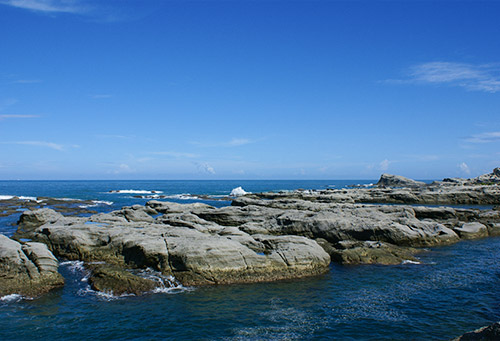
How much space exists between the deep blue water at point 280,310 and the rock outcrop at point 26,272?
0.76 metres

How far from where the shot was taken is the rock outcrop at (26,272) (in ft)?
61.1

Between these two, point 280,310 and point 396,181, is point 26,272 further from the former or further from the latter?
point 396,181

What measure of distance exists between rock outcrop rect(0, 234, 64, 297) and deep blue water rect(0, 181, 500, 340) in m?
0.76

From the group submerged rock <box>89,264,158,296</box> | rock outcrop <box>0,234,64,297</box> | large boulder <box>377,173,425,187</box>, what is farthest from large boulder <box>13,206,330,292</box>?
large boulder <box>377,173,425,187</box>

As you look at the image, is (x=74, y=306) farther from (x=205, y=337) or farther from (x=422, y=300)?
(x=422, y=300)

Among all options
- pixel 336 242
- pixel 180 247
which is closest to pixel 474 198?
pixel 336 242

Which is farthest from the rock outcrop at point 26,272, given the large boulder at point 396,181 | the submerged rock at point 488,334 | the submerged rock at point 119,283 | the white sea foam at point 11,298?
the large boulder at point 396,181

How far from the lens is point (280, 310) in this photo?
56.3ft

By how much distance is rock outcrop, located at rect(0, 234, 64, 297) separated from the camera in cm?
1861

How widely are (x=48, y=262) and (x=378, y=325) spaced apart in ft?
62.5

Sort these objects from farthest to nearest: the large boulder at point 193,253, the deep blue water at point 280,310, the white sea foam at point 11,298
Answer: the large boulder at point 193,253
the white sea foam at point 11,298
the deep blue water at point 280,310

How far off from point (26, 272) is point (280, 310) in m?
14.6

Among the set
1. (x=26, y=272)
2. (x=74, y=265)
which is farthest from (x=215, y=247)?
(x=26, y=272)

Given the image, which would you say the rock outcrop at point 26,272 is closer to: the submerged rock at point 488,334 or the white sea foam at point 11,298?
the white sea foam at point 11,298
